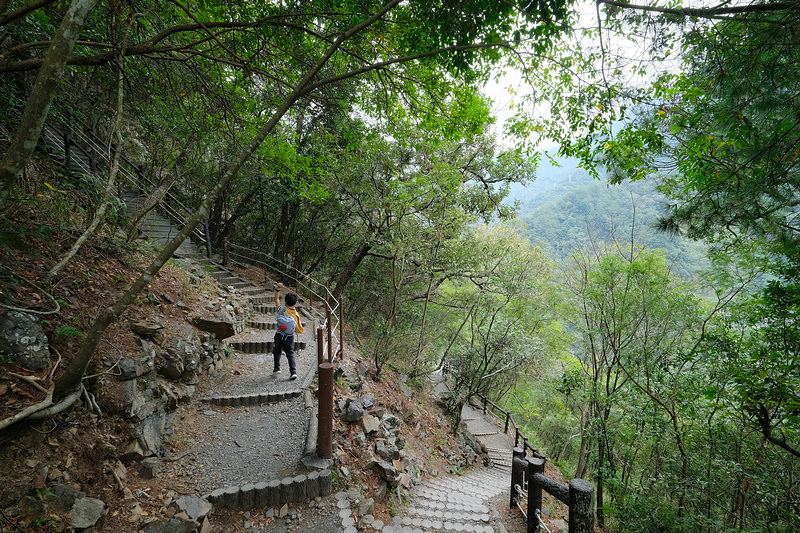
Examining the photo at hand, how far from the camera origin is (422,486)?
5.01 metres

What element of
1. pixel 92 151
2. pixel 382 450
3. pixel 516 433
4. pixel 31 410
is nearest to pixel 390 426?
pixel 382 450

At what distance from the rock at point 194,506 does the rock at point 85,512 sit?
0.58 meters

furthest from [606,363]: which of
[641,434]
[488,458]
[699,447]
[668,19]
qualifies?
[668,19]

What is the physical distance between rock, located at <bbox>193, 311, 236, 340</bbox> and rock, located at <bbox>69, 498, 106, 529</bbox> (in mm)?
3146

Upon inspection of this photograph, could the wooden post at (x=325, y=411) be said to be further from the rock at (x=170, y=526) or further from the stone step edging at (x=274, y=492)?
the rock at (x=170, y=526)

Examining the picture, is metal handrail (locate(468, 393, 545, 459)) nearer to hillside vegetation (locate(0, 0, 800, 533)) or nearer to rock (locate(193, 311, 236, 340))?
hillside vegetation (locate(0, 0, 800, 533))

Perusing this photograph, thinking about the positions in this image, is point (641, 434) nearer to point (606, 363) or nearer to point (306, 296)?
point (606, 363)

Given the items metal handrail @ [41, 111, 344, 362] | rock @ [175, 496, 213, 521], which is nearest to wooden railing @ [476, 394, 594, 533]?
rock @ [175, 496, 213, 521]

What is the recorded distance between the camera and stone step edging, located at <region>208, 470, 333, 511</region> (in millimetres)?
3107

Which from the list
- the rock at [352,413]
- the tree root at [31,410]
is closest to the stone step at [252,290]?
the rock at [352,413]

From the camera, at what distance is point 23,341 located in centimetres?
276

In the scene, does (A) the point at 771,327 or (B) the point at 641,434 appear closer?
(A) the point at 771,327

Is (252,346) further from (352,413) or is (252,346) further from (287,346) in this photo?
(352,413)

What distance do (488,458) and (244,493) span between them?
948 centimetres
